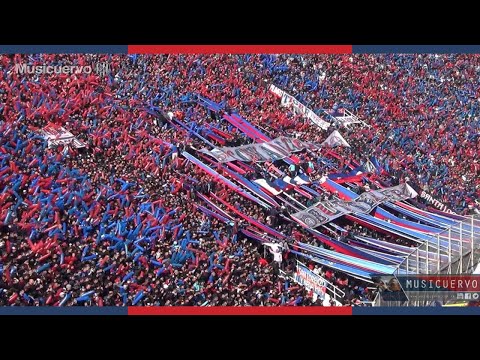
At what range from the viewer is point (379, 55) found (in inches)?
273

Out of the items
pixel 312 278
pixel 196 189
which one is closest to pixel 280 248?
pixel 312 278

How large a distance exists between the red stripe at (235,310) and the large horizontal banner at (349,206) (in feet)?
3.23

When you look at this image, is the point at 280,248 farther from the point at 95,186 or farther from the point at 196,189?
the point at 95,186

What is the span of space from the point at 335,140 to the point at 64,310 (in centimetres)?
371

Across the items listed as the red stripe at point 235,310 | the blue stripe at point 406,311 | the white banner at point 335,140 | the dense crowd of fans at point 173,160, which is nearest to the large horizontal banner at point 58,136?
the dense crowd of fans at point 173,160

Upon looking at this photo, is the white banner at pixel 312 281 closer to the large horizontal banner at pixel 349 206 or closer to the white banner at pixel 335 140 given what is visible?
the large horizontal banner at pixel 349 206

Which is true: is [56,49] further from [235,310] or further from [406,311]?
[406,311]

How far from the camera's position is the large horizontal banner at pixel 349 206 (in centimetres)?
678

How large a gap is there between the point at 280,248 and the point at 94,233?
1982 millimetres

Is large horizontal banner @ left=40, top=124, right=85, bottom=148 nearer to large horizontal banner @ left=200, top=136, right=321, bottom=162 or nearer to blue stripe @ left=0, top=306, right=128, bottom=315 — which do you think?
large horizontal banner @ left=200, top=136, right=321, bottom=162

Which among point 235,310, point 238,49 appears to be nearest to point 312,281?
point 235,310

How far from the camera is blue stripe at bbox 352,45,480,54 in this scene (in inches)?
259

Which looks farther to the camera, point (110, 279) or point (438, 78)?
point (438, 78)

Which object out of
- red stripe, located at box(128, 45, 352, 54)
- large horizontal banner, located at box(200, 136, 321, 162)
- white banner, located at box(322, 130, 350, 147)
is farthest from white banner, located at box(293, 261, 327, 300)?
red stripe, located at box(128, 45, 352, 54)
